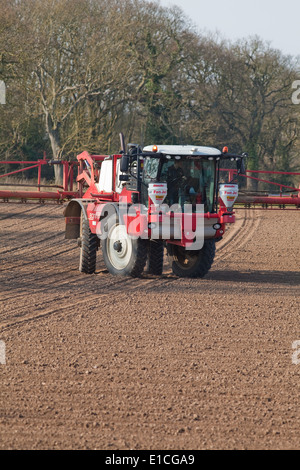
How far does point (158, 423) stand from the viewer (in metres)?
5.05

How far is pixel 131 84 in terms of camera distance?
32406 millimetres

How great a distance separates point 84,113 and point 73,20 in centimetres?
384

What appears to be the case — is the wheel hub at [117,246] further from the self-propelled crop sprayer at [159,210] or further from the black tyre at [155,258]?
the black tyre at [155,258]

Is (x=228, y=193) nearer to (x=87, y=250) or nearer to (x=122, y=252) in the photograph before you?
(x=122, y=252)

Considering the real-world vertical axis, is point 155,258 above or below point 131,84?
below

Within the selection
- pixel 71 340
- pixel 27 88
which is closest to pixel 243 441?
pixel 71 340

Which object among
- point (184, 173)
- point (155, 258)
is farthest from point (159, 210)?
point (155, 258)

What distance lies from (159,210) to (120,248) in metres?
1.12
